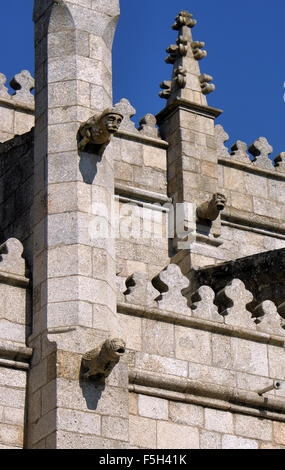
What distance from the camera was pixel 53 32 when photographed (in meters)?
18.4

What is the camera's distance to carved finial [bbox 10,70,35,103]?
81.7 feet

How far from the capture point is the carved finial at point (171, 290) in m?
17.8

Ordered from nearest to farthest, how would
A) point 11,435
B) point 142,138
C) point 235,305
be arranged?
point 11,435 → point 235,305 → point 142,138

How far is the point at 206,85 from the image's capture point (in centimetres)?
2458

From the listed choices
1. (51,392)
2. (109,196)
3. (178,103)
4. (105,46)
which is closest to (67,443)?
(51,392)

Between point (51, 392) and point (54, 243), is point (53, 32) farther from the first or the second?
point (51, 392)

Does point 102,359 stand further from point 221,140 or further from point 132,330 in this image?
point 221,140

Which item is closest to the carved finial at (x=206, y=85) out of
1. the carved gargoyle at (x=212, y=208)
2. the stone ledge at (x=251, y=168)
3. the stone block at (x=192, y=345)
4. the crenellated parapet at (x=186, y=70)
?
the crenellated parapet at (x=186, y=70)

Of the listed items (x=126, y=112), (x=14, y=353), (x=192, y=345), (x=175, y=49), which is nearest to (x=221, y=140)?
(x=175, y=49)

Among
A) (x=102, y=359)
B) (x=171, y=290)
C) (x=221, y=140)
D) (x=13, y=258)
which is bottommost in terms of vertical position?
(x=102, y=359)

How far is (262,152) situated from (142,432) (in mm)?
10299

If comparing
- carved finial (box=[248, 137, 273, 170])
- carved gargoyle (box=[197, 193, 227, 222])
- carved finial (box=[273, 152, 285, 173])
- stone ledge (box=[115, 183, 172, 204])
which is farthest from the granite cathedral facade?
carved finial (box=[273, 152, 285, 173])

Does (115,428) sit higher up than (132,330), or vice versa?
(132,330)

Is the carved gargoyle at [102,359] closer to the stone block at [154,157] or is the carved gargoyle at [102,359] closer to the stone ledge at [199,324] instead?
the stone ledge at [199,324]
